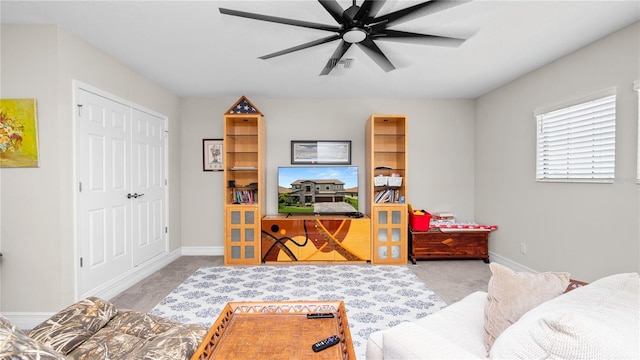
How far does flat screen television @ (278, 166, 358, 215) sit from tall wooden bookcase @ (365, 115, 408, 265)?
0.32m

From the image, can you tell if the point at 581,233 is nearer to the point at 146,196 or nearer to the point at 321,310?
the point at 321,310

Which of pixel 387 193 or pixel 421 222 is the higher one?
pixel 387 193

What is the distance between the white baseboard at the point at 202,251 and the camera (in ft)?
13.6

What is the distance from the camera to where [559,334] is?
A: 2.29ft

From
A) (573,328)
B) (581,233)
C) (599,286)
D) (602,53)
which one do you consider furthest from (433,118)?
(573,328)

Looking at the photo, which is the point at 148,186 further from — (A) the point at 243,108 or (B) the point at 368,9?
(B) the point at 368,9

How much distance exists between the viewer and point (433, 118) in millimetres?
4223

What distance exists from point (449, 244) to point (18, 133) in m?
4.72

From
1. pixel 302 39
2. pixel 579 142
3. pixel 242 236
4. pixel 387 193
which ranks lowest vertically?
pixel 242 236

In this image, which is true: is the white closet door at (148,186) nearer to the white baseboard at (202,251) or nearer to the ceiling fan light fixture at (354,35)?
the white baseboard at (202,251)

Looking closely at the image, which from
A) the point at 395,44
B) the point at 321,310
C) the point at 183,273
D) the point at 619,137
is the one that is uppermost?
the point at 395,44

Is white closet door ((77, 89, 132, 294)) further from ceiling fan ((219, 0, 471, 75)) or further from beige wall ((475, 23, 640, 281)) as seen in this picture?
beige wall ((475, 23, 640, 281))

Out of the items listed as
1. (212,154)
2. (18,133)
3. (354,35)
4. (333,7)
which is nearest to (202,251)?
(212,154)

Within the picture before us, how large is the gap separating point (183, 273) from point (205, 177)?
1455mm
